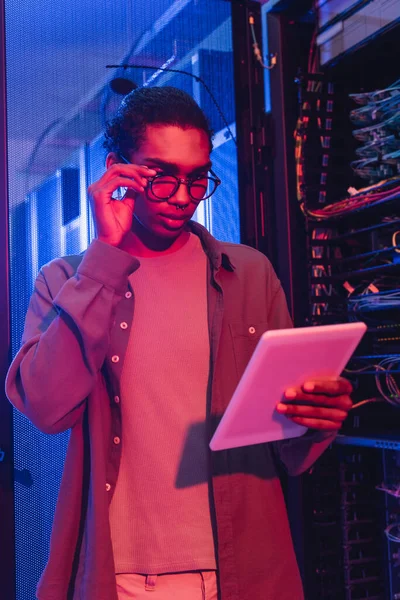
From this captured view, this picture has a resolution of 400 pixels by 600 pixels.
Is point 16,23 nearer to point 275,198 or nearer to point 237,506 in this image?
point 275,198

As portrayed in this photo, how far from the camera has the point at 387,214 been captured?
199 centimetres

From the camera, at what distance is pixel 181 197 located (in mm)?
1394

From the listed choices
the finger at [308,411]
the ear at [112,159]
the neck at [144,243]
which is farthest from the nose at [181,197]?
the finger at [308,411]

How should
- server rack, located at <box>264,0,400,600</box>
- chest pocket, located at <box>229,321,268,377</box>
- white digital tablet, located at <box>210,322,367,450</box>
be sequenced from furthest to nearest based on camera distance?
server rack, located at <box>264,0,400,600</box> → chest pocket, located at <box>229,321,268,377</box> → white digital tablet, located at <box>210,322,367,450</box>

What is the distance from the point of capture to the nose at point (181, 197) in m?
1.39

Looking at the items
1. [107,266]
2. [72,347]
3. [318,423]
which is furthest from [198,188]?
[318,423]

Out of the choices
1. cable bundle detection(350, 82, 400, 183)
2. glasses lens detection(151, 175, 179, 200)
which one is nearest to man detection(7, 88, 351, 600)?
glasses lens detection(151, 175, 179, 200)

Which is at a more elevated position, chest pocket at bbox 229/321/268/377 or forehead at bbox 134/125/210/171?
forehead at bbox 134/125/210/171

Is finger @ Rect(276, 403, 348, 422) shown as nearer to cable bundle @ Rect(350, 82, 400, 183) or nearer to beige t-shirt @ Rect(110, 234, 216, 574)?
beige t-shirt @ Rect(110, 234, 216, 574)

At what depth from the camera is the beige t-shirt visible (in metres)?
1.28

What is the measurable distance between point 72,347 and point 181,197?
0.39m

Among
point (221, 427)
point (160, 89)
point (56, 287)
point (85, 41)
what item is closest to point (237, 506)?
point (221, 427)

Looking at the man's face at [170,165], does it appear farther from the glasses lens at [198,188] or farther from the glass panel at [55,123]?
the glass panel at [55,123]

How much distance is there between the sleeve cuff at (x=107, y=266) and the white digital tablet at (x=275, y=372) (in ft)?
1.13
